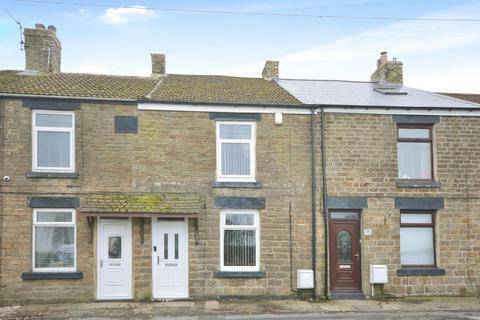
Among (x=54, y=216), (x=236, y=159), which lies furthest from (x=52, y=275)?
(x=236, y=159)

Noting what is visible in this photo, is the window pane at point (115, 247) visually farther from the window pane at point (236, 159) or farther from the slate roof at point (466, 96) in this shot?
the slate roof at point (466, 96)

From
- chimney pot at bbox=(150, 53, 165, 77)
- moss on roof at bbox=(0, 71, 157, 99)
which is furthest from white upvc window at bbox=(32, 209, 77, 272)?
chimney pot at bbox=(150, 53, 165, 77)

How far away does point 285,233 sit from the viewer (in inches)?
515

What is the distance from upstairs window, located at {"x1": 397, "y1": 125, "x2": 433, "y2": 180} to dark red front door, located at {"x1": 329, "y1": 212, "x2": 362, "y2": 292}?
2.19 metres

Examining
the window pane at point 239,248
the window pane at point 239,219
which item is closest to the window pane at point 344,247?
the window pane at point 239,248

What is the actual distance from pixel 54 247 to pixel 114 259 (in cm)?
171

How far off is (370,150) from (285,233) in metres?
3.60

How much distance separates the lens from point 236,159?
43.9 ft

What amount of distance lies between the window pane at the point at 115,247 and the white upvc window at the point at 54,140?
229 cm

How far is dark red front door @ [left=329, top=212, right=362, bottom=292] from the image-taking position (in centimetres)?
1323

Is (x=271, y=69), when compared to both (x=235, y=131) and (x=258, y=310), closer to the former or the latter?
(x=235, y=131)

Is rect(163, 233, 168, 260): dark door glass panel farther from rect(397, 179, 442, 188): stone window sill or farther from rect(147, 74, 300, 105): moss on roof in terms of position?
rect(397, 179, 442, 188): stone window sill

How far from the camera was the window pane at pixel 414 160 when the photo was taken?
13.8m

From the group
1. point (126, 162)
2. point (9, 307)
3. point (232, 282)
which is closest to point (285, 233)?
point (232, 282)
